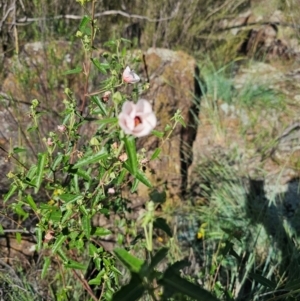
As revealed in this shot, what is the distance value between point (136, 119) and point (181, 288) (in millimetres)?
334

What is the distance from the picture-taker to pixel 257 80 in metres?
3.30

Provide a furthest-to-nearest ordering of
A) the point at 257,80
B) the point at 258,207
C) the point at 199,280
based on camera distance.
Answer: the point at 257,80 → the point at 258,207 → the point at 199,280

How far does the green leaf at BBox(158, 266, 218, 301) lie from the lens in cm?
79

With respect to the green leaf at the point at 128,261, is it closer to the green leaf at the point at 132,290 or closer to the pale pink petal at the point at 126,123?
the green leaf at the point at 132,290

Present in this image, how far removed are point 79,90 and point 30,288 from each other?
3.64ft

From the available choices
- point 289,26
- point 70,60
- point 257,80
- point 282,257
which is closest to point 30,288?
point 282,257

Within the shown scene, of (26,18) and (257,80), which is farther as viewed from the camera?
(257,80)

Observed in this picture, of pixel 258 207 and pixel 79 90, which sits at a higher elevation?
pixel 79 90

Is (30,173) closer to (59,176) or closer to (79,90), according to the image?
(59,176)

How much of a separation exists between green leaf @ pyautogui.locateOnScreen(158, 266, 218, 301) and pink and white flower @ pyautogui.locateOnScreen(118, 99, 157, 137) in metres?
0.27

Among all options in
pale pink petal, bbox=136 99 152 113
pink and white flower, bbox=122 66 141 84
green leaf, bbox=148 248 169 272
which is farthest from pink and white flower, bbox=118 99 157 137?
pink and white flower, bbox=122 66 141 84

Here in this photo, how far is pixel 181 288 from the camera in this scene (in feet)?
2.61

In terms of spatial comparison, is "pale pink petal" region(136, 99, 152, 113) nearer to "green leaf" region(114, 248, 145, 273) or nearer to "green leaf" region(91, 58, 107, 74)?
"green leaf" region(114, 248, 145, 273)

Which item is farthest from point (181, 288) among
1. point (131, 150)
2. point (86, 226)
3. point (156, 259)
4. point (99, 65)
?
point (99, 65)
